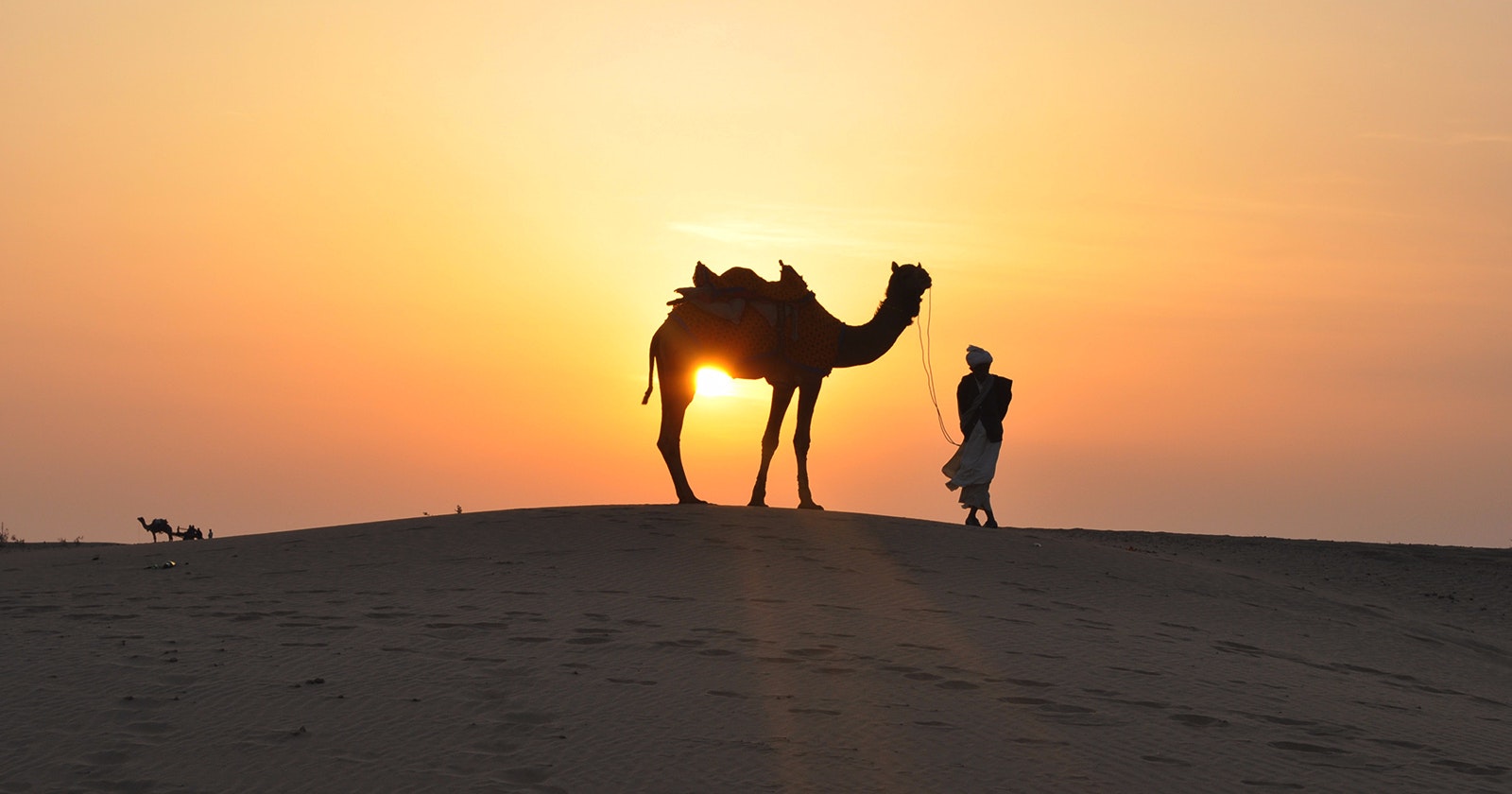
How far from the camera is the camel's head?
62.5ft

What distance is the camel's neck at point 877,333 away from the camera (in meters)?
18.7

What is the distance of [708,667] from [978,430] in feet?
33.2

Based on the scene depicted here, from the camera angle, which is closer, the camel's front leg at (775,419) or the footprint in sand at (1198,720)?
the footprint in sand at (1198,720)

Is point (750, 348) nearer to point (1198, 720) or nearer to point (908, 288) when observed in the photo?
point (908, 288)

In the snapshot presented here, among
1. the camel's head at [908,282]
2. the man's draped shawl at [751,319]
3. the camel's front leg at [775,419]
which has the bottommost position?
the camel's front leg at [775,419]

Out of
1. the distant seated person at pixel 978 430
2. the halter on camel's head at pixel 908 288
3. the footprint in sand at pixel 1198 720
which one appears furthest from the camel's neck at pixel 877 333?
the footprint in sand at pixel 1198 720

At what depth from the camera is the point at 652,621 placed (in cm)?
1189

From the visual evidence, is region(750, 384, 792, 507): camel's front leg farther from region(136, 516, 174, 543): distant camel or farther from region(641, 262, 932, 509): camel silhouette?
region(136, 516, 174, 543): distant camel

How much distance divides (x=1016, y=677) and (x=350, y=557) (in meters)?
Result: 7.70

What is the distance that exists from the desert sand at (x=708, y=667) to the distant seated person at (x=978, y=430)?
209 cm

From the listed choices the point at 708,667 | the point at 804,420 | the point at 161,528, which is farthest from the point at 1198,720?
the point at 161,528

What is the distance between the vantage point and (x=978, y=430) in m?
19.8

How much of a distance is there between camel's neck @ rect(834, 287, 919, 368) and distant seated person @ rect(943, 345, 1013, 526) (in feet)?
4.55

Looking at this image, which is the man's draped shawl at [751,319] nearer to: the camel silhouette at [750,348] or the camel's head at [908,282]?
the camel silhouette at [750,348]
